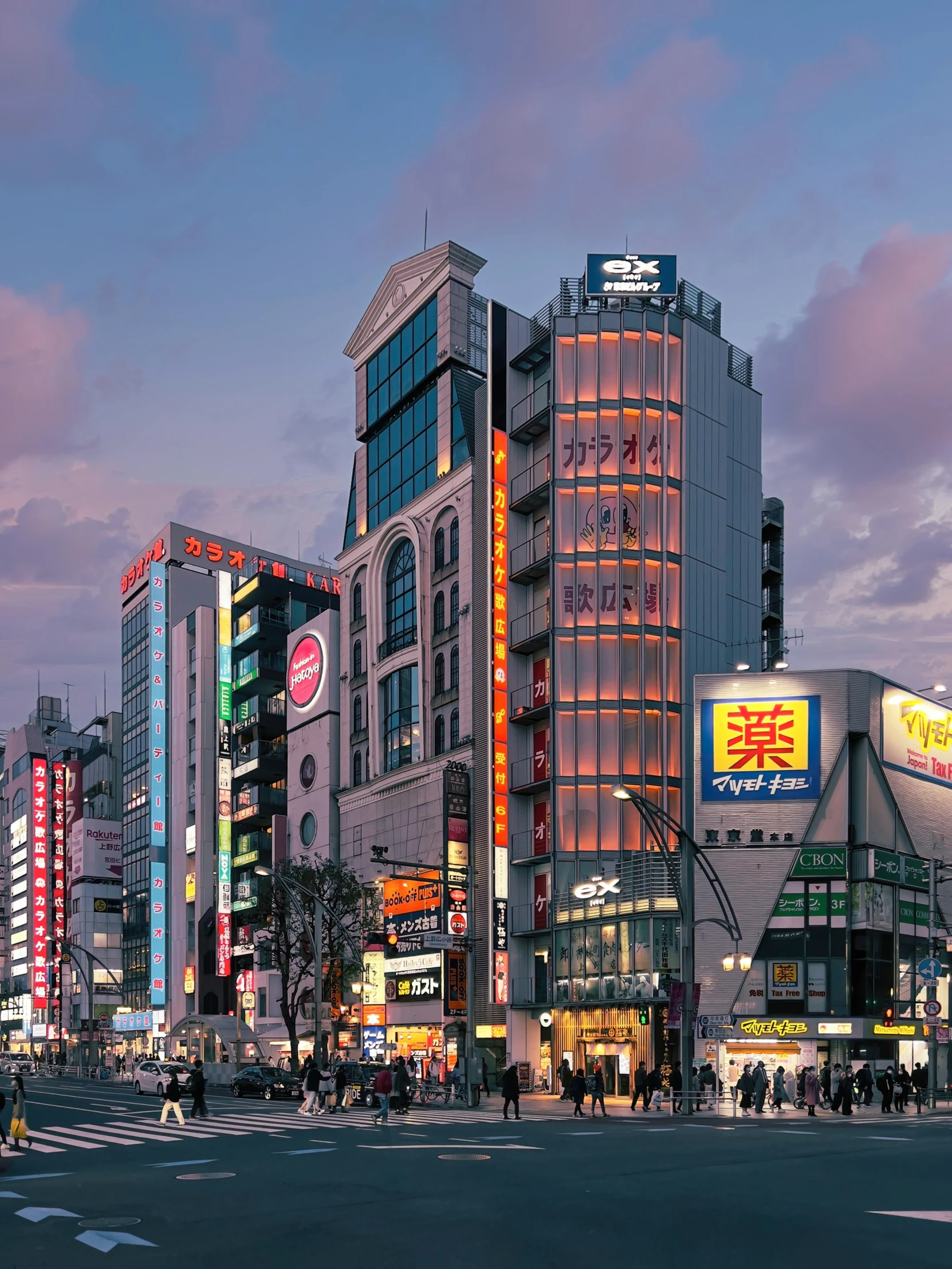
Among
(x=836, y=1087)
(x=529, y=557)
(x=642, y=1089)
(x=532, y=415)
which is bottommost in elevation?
(x=836, y=1087)

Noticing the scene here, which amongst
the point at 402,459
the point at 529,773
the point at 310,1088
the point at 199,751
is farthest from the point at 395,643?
the point at 199,751

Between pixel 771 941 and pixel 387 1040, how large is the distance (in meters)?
28.0

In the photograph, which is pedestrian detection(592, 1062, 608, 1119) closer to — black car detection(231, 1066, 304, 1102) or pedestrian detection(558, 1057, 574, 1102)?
pedestrian detection(558, 1057, 574, 1102)

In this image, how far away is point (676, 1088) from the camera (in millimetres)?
52625

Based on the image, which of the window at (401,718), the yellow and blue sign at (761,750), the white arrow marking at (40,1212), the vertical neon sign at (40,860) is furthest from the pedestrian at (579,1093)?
the vertical neon sign at (40,860)

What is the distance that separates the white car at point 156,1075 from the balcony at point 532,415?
3529 cm

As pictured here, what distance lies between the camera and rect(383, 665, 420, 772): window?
256 feet

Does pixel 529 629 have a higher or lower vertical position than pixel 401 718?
higher

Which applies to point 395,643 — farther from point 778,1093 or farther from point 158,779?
point 158,779

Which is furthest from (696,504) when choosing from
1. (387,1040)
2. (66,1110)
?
(66,1110)

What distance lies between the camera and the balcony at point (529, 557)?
71.1 meters

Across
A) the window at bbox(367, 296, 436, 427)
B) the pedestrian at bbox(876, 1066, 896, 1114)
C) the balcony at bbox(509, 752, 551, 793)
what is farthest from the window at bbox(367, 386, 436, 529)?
the pedestrian at bbox(876, 1066, 896, 1114)

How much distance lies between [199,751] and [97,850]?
37455 millimetres

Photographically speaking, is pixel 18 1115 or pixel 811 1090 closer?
pixel 18 1115
